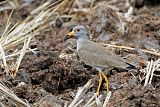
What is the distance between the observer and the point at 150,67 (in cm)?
720

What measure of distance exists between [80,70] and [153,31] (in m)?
2.51

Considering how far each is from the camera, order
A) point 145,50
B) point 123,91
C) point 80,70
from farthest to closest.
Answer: point 145,50, point 80,70, point 123,91

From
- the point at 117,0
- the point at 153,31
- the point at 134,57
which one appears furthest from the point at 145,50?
the point at 117,0

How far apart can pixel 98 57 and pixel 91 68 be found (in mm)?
859

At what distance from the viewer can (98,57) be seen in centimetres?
692

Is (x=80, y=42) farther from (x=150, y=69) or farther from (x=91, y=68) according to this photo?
(x=150, y=69)

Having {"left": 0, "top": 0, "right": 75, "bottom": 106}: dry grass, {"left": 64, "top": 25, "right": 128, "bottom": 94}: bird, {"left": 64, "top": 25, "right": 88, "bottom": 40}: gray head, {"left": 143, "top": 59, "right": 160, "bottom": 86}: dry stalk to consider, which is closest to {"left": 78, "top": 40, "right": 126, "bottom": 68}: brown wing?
{"left": 64, "top": 25, "right": 128, "bottom": 94}: bird

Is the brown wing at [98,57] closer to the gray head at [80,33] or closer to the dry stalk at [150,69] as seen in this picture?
the gray head at [80,33]

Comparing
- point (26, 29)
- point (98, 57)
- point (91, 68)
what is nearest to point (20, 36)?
point (26, 29)

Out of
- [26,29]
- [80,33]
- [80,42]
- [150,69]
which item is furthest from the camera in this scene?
[26,29]

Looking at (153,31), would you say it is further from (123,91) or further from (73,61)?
(123,91)

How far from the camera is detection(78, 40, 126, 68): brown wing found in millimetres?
6855

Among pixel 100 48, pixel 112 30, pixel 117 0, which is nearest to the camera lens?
pixel 100 48

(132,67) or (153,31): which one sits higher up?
(132,67)
